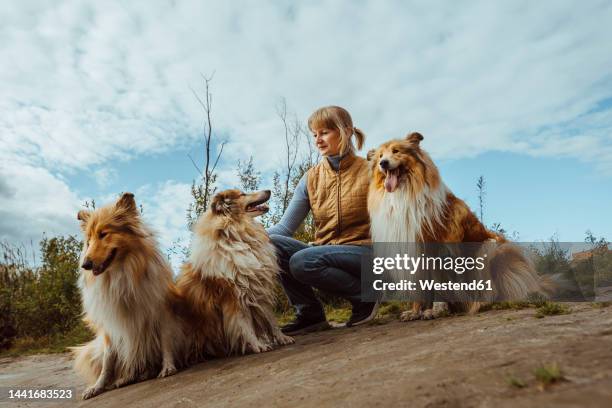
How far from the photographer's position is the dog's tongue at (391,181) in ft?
14.0

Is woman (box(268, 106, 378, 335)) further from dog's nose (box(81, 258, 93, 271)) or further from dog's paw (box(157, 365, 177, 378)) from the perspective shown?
dog's nose (box(81, 258, 93, 271))

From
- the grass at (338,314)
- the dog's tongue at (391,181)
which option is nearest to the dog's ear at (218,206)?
the dog's tongue at (391,181)

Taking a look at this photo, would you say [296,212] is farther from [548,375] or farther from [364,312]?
[548,375]

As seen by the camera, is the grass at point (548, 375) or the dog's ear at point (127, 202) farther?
the dog's ear at point (127, 202)

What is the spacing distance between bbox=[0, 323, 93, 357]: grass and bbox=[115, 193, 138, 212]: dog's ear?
17.7ft

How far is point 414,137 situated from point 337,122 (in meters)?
0.77

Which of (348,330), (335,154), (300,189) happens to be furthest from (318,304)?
(335,154)

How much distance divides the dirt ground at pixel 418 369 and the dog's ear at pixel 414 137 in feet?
5.14

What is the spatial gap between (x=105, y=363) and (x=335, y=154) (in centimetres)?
278

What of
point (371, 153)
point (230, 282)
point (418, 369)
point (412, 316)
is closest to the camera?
point (418, 369)

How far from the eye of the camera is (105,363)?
4.05 meters

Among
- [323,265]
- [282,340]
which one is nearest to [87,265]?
[282,340]

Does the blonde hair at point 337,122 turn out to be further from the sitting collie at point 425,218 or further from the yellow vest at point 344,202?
the sitting collie at point 425,218

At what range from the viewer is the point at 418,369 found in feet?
8.08
